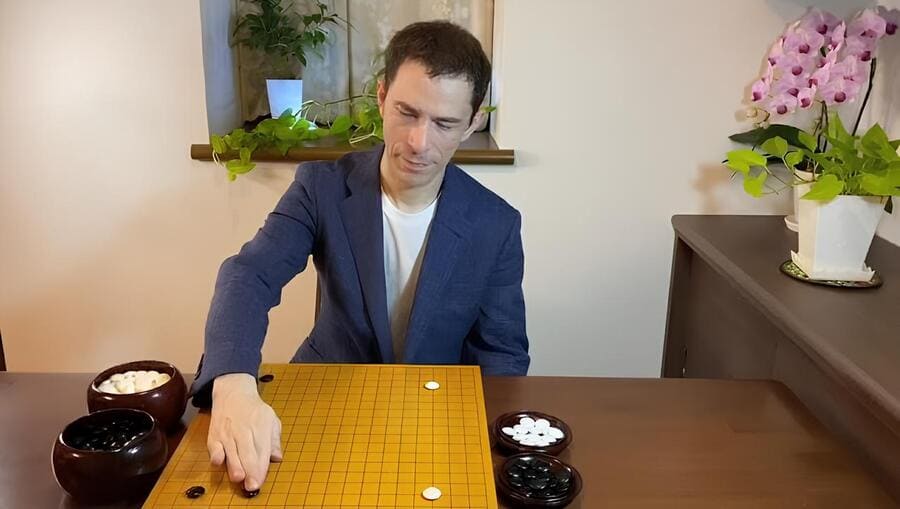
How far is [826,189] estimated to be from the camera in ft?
4.42

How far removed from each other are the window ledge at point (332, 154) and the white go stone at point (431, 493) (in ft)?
3.72

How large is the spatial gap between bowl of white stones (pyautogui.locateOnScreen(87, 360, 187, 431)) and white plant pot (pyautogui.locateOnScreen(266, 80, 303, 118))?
1.22 m

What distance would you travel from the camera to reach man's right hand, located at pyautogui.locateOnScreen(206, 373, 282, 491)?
2.96ft

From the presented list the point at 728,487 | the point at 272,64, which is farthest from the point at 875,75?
the point at 272,64

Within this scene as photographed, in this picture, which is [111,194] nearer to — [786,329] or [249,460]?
[249,460]

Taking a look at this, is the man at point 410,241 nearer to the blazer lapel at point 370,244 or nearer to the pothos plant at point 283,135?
the blazer lapel at point 370,244

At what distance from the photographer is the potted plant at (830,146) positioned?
1.35m

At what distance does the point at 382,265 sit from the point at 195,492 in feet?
2.03

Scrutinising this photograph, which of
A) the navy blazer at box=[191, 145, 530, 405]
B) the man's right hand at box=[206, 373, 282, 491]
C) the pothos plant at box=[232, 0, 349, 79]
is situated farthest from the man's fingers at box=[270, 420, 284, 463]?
the pothos plant at box=[232, 0, 349, 79]

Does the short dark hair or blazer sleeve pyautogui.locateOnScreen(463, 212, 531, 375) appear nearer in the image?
the short dark hair

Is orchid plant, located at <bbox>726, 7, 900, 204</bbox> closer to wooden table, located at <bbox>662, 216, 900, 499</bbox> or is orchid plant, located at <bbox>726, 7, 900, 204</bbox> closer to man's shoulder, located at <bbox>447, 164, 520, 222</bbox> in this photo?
wooden table, located at <bbox>662, 216, 900, 499</bbox>

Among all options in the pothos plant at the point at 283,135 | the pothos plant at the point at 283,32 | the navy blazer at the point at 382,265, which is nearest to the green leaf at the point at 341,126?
the pothos plant at the point at 283,135

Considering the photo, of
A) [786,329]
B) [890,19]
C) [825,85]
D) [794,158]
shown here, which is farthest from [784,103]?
[786,329]

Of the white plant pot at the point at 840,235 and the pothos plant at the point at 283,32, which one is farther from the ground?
the pothos plant at the point at 283,32
